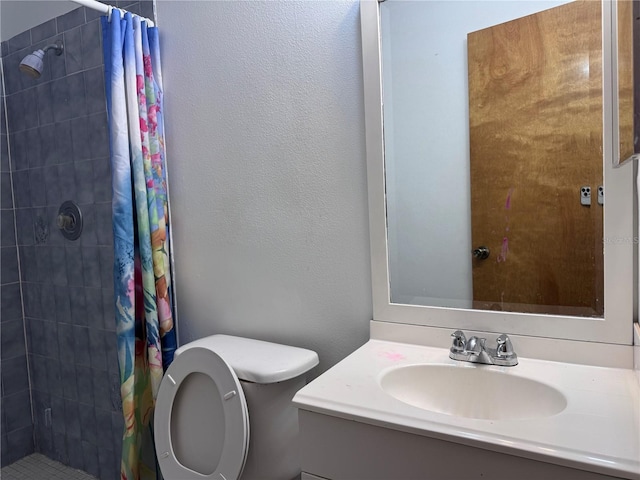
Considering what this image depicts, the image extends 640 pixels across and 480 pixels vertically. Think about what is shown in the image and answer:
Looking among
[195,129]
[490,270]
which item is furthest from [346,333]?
[195,129]

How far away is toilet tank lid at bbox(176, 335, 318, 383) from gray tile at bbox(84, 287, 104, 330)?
80 centimetres

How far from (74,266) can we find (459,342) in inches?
73.6

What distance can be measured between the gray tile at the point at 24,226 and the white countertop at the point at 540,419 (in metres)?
2.00

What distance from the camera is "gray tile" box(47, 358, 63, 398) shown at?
235 centimetres

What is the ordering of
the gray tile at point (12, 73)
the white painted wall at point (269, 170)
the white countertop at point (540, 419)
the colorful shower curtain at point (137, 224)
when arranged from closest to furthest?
the white countertop at point (540, 419)
the white painted wall at point (269, 170)
the colorful shower curtain at point (137, 224)
the gray tile at point (12, 73)

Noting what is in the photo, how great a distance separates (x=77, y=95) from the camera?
82.9 inches

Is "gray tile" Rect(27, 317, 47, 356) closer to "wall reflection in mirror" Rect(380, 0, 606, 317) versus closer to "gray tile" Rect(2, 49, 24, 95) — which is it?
"gray tile" Rect(2, 49, 24, 95)

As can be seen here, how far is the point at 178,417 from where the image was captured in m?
1.54

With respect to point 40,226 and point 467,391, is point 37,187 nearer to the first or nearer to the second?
point 40,226

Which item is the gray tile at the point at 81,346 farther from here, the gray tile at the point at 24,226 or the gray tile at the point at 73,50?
the gray tile at the point at 73,50

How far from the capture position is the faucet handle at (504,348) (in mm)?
1188

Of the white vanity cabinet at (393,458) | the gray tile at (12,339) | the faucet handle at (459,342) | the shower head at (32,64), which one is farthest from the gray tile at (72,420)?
the faucet handle at (459,342)

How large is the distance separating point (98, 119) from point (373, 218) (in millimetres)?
1407

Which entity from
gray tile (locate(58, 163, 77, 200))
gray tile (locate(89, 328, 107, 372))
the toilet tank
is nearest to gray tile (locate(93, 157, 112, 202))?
gray tile (locate(58, 163, 77, 200))
